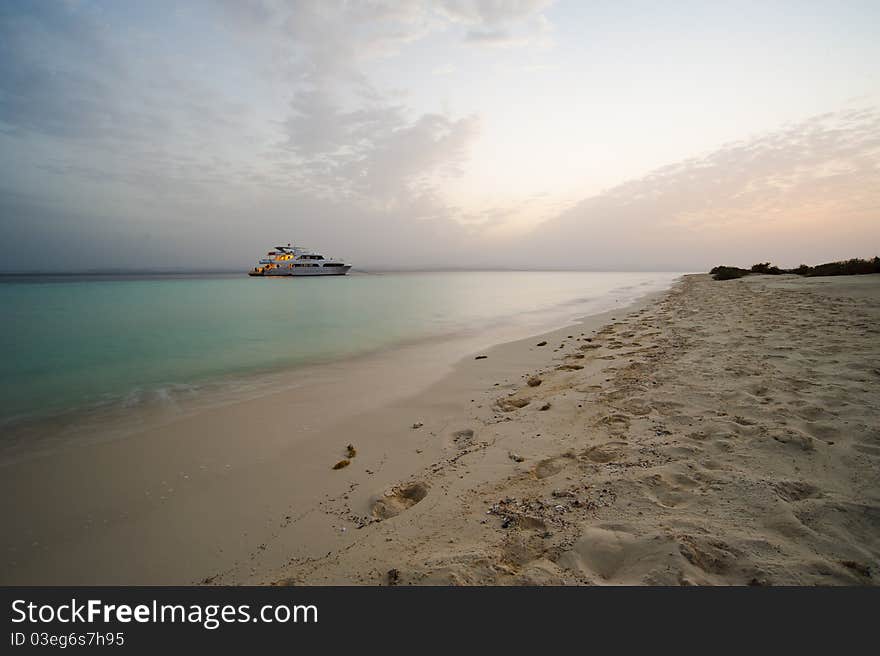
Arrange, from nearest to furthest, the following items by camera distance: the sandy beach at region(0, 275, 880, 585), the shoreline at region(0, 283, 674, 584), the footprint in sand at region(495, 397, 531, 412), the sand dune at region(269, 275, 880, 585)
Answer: the sand dune at region(269, 275, 880, 585) < the sandy beach at region(0, 275, 880, 585) < the shoreline at region(0, 283, 674, 584) < the footprint in sand at region(495, 397, 531, 412)

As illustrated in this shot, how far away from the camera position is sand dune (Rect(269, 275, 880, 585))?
2.00 meters

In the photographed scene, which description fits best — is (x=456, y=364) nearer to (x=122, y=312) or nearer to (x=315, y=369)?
(x=315, y=369)

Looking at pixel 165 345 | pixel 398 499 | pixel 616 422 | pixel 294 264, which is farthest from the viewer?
pixel 294 264

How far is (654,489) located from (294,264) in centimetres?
9668

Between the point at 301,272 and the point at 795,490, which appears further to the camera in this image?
the point at 301,272

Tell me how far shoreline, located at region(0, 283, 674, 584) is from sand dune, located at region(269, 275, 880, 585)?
731mm

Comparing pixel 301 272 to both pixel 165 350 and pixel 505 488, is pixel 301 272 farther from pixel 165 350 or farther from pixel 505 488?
pixel 505 488

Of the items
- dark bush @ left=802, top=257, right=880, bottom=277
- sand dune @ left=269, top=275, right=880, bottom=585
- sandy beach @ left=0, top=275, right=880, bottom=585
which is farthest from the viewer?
dark bush @ left=802, top=257, right=880, bottom=277

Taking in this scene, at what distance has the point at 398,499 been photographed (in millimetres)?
3273

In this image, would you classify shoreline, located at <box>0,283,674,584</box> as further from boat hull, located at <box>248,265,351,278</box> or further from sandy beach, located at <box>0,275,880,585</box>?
boat hull, located at <box>248,265,351,278</box>

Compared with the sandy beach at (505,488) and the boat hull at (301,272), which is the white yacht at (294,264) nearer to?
the boat hull at (301,272)

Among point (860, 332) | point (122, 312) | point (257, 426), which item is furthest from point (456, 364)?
point (122, 312)

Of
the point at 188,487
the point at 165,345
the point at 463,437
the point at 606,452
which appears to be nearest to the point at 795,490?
the point at 606,452

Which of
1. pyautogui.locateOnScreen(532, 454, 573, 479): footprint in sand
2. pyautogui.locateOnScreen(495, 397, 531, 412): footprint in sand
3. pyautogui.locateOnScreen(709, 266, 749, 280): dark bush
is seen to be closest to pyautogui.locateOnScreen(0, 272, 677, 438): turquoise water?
pyautogui.locateOnScreen(495, 397, 531, 412): footprint in sand
